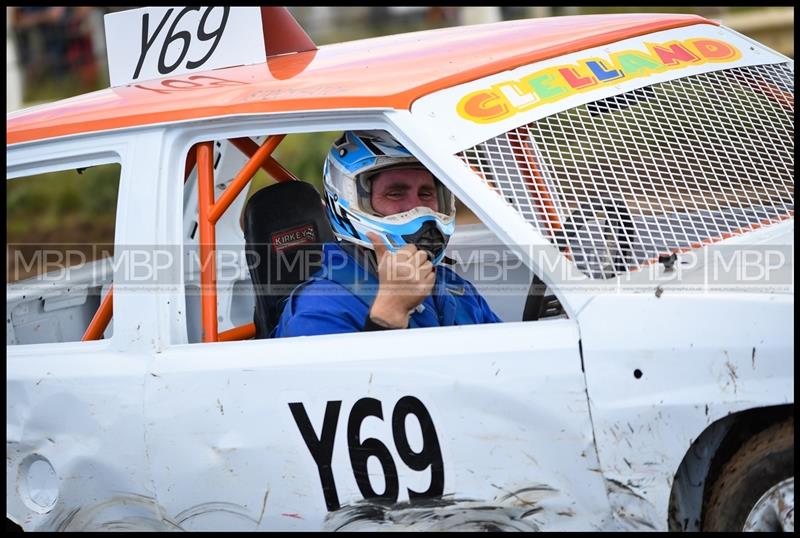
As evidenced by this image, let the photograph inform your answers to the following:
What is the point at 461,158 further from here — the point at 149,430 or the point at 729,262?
the point at 149,430

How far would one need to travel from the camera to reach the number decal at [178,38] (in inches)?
149

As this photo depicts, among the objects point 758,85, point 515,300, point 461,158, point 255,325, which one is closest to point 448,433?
point 461,158

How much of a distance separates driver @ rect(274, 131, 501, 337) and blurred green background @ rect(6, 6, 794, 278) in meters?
5.95

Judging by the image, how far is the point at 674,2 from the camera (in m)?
13.8

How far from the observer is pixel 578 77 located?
322 cm

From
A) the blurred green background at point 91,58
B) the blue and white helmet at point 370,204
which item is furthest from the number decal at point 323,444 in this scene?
the blurred green background at point 91,58

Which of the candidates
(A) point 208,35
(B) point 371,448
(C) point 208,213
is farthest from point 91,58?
(B) point 371,448

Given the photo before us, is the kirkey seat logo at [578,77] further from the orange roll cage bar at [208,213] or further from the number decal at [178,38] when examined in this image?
the number decal at [178,38]

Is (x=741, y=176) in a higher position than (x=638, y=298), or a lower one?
higher

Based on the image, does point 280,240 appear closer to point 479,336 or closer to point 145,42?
point 145,42

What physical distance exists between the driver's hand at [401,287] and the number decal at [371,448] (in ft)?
0.89

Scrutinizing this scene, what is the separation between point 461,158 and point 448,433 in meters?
0.69

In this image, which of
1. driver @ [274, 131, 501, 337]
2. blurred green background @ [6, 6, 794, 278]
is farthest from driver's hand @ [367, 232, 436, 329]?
blurred green background @ [6, 6, 794, 278]

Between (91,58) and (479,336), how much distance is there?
14.6 metres
